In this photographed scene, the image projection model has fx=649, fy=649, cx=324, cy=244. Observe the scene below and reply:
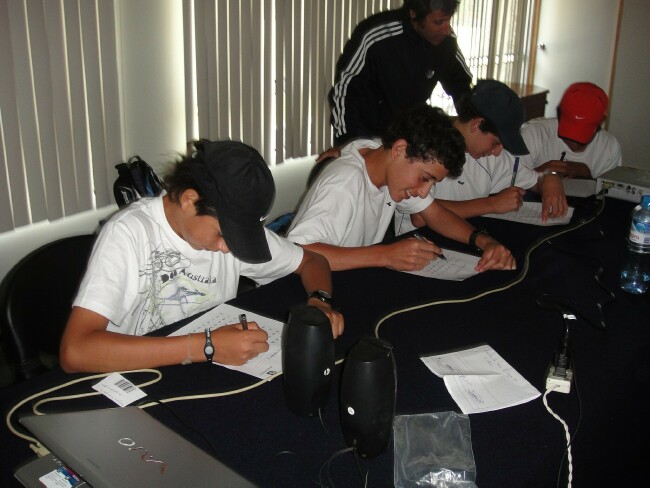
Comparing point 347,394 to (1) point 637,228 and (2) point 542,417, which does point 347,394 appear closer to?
(2) point 542,417

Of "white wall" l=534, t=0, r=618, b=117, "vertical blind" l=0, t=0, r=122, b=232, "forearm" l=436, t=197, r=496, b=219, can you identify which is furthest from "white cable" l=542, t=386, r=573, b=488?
"white wall" l=534, t=0, r=618, b=117

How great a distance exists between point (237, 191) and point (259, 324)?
0.34 m

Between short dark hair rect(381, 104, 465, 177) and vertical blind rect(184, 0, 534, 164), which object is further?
vertical blind rect(184, 0, 534, 164)

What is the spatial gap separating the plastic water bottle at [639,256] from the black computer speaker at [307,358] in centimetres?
105

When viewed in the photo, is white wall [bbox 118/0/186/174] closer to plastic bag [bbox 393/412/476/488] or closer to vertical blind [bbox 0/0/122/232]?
vertical blind [bbox 0/0/122/232]

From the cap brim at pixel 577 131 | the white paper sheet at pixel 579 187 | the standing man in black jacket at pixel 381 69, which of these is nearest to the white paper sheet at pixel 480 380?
→ the white paper sheet at pixel 579 187

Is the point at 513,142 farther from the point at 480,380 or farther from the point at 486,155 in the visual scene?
the point at 480,380

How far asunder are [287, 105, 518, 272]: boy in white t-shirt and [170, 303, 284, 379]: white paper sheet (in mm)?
368

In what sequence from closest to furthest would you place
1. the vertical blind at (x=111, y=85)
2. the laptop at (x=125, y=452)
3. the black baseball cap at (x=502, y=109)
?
the laptop at (x=125, y=452) → the black baseball cap at (x=502, y=109) → the vertical blind at (x=111, y=85)

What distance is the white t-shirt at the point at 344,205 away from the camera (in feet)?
6.13

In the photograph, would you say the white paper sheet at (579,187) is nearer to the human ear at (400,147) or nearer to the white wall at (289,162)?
the human ear at (400,147)

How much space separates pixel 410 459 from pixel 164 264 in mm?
743

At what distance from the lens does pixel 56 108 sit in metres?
2.40

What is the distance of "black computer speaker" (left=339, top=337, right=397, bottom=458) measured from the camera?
3.30 feet
